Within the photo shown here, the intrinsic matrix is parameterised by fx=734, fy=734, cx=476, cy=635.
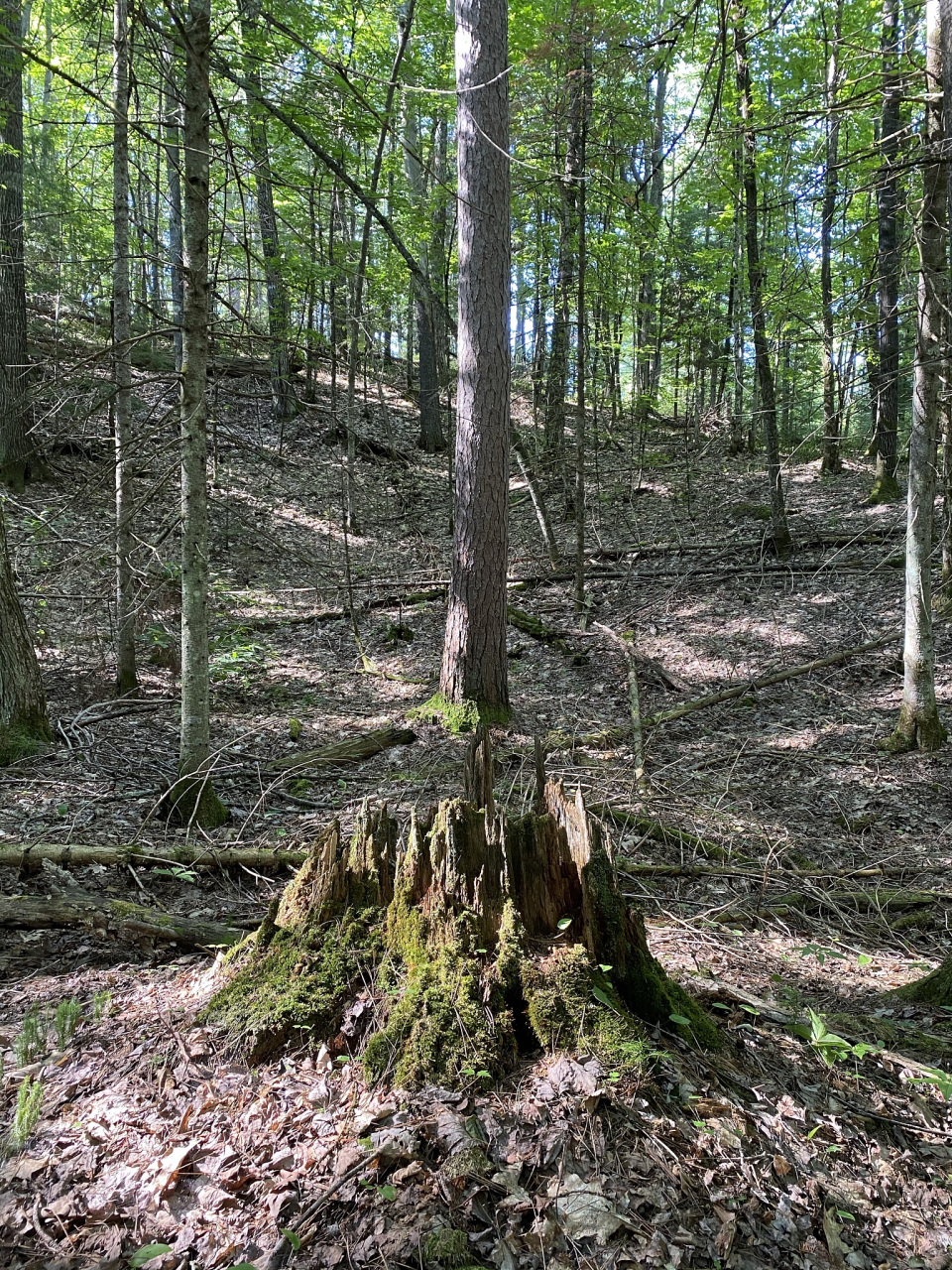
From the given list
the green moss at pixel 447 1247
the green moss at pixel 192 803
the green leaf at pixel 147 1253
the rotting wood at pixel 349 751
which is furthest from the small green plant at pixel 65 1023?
the rotting wood at pixel 349 751

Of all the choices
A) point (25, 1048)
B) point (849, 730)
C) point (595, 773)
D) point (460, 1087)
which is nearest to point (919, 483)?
point (849, 730)

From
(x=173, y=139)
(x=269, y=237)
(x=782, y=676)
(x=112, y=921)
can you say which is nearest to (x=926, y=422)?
(x=782, y=676)

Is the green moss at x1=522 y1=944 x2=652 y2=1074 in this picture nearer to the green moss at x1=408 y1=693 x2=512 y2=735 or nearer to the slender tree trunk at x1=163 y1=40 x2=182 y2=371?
the slender tree trunk at x1=163 y1=40 x2=182 y2=371

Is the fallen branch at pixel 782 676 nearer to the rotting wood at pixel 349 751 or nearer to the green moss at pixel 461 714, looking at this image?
the green moss at pixel 461 714

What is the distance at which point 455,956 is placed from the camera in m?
2.53

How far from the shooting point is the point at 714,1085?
234 cm

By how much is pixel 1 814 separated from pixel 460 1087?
4224mm

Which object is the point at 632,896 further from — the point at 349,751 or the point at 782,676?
the point at 782,676

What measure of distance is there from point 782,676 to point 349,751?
5.06 metres

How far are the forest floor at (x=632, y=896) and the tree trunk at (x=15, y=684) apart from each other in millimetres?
241

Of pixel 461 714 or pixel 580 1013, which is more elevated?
pixel 461 714

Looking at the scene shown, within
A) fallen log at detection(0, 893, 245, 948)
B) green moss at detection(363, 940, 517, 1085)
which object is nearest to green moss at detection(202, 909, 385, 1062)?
green moss at detection(363, 940, 517, 1085)

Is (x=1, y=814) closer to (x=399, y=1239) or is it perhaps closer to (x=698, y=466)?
(x=399, y=1239)

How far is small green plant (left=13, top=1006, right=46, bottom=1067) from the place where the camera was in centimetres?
242
